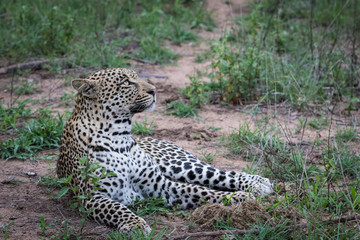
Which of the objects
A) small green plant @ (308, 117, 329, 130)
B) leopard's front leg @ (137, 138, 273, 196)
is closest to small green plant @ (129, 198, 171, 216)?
leopard's front leg @ (137, 138, 273, 196)

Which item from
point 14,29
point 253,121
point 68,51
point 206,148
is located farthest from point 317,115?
point 14,29

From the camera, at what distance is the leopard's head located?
5273 mm

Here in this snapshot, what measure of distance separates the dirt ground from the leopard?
A: 1.15ft

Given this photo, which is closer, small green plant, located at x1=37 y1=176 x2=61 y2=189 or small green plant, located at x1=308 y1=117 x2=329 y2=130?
small green plant, located at x1=37 y1=176 x2=61 y2=189

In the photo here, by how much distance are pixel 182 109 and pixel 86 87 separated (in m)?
3.29

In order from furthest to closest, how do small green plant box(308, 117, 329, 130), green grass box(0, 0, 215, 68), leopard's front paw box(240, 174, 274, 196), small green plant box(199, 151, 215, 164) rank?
green grass box(0, 0, 215, 68)
small green plant box(308, 117, 329, 130)
small green plant box(199, 151, 215, 164)
leopard's front paw box(240, 174, 274, 196)

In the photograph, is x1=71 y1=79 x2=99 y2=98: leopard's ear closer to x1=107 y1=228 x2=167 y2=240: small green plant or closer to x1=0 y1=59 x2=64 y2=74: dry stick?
x1=107 y1=228 x2=167 y2=240: small green plant

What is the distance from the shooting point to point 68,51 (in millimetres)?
10328

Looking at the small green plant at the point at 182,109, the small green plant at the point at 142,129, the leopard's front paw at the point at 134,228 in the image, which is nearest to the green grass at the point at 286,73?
the small green plant at the point at 182,109

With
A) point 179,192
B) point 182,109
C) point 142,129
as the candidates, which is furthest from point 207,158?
point 182,109

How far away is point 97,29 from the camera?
11.2 m

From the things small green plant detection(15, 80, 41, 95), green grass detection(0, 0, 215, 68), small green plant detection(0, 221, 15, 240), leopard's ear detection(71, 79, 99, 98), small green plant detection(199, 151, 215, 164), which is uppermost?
leopard's ear detection(71, 79, 99, 98)

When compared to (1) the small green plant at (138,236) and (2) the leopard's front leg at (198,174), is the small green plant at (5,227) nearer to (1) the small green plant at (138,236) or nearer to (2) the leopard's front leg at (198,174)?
(1) the small green plant at (138,236)

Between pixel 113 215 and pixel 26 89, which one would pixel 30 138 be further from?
pixel 113 215
